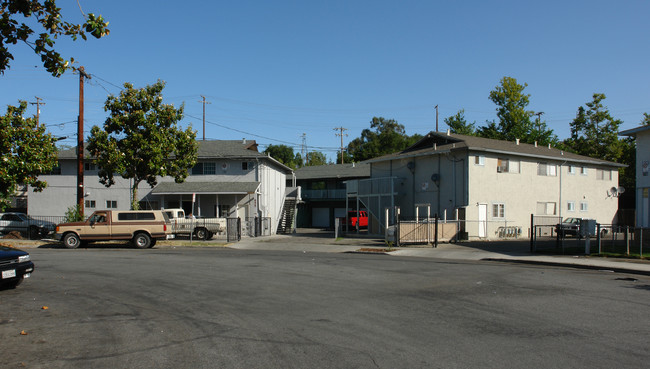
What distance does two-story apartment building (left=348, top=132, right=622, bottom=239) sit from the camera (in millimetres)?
29516

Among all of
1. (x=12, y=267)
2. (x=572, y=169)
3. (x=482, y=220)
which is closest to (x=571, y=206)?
(x=572, y=169)

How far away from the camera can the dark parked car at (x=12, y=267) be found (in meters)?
10.6

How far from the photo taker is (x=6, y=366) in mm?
5922

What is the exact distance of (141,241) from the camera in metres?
24.9

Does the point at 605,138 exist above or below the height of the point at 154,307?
above

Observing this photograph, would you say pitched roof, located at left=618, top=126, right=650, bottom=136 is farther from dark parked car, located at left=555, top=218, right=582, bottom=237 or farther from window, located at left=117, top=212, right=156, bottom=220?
window, located at left=117, top=212, right=156, bottom=220

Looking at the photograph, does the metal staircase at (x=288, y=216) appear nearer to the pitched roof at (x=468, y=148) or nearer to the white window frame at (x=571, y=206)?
the pitched roof at (x=468, y=148)

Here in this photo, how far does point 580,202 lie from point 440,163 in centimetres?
1218

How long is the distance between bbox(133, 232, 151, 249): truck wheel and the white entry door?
1882 centimetres

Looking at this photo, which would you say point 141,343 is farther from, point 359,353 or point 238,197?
point 238,197

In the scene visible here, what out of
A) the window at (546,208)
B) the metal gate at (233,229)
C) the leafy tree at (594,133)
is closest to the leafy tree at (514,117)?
the leafy tree at (594,133)

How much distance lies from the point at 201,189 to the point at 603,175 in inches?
1186

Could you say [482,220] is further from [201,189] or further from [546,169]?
[201,189]

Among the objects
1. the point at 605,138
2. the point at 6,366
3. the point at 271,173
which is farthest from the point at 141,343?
the point at 605,138
